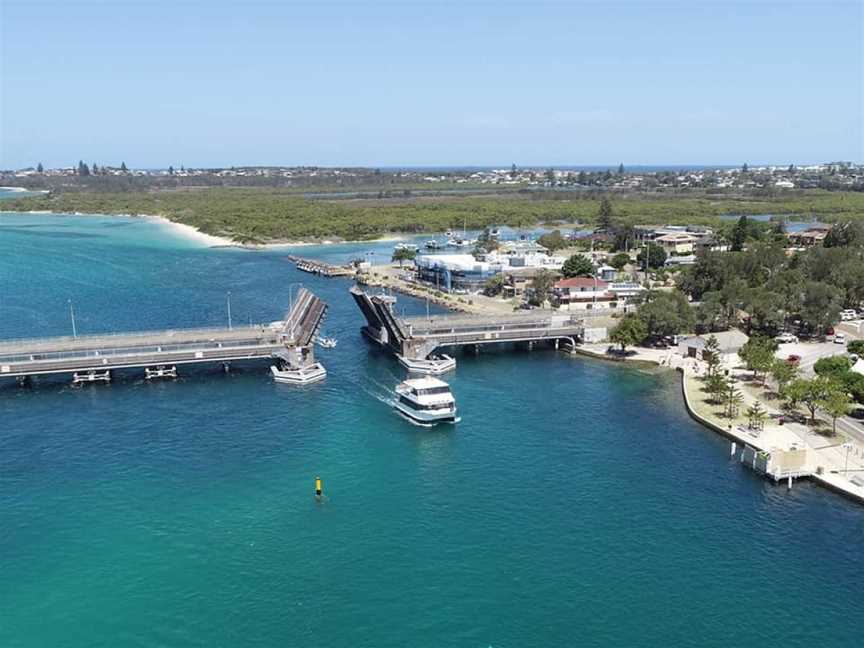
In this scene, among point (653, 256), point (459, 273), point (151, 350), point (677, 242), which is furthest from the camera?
point (677, 242)

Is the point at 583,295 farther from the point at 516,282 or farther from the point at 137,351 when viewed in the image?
the point at 137,351

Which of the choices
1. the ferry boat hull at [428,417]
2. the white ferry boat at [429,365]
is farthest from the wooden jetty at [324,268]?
the ferry boat hull at [428,417]

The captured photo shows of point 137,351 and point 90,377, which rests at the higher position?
point 137,351

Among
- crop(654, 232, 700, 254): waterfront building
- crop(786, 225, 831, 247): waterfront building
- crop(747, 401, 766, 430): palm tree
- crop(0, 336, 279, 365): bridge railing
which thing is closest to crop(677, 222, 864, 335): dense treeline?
crop(747, 401, 766, 430): palm tree

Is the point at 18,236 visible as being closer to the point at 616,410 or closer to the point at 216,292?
the point at 216,292

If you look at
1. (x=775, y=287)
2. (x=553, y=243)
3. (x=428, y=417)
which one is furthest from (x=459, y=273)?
(x=428, y=417)

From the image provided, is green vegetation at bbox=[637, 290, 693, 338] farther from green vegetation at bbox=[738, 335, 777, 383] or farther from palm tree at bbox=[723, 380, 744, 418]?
palm tree at bbox=[723, 380, 744, 418]
